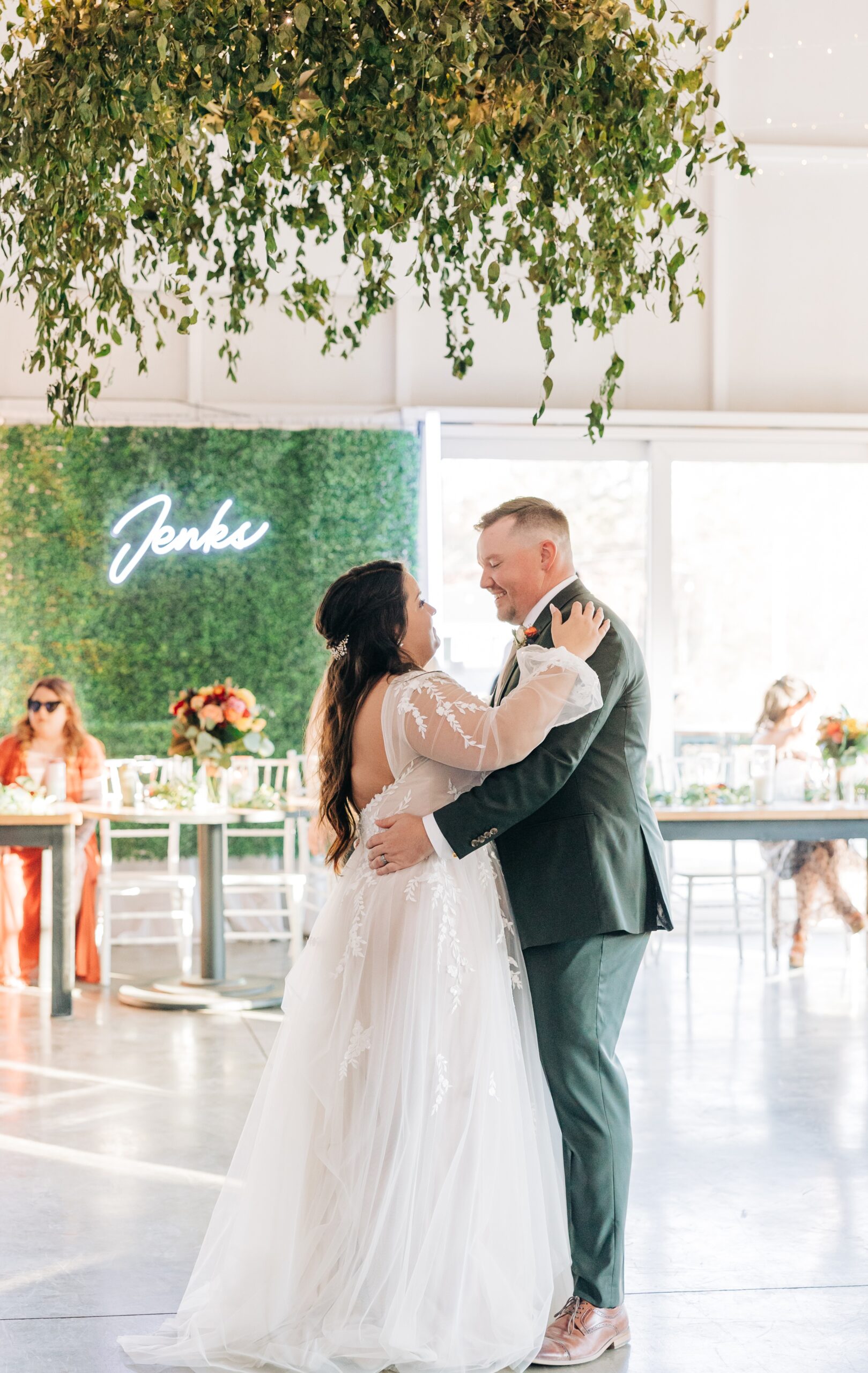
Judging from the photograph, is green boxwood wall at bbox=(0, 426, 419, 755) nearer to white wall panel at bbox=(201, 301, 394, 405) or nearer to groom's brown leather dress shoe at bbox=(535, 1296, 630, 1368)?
white wall panel at bbox=(201, 301, 394, 405)

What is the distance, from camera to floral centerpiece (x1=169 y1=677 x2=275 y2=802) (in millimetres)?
6480

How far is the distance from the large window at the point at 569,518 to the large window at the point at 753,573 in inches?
10.2

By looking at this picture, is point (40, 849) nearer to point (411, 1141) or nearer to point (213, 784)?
point (213, 784)

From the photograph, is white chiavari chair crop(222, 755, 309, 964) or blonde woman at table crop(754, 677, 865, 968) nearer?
white chiavari chair crop(222, 755, 309, 964)

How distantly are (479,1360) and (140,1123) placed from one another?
2.19 metres

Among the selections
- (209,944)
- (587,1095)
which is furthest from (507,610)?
(209,944)

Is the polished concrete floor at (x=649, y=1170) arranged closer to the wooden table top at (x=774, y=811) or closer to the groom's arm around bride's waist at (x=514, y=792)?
the wooden table top at (x=774, y=811)

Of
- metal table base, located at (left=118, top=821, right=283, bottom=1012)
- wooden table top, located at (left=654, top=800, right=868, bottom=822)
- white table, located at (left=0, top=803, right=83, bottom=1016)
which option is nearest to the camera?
wooden table top, located at (left=654, top=800, right=868, bottom=822)

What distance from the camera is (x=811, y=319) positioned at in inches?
342

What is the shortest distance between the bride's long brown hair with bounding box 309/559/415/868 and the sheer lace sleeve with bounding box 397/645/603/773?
123 mm

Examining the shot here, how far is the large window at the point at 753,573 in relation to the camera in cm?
866

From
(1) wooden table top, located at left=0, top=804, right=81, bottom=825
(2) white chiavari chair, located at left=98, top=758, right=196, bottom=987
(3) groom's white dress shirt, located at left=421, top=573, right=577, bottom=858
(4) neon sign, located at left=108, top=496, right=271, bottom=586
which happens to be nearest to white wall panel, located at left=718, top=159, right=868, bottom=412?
(4) neon sign, located at left=108, top=496, right=271, bottom=586

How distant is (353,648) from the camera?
9.34 feet

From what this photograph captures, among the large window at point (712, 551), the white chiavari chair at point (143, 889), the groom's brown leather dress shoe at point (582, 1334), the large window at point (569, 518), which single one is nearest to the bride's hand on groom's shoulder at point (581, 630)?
the groom's brown leather dress shoe at point (582, 1334)
